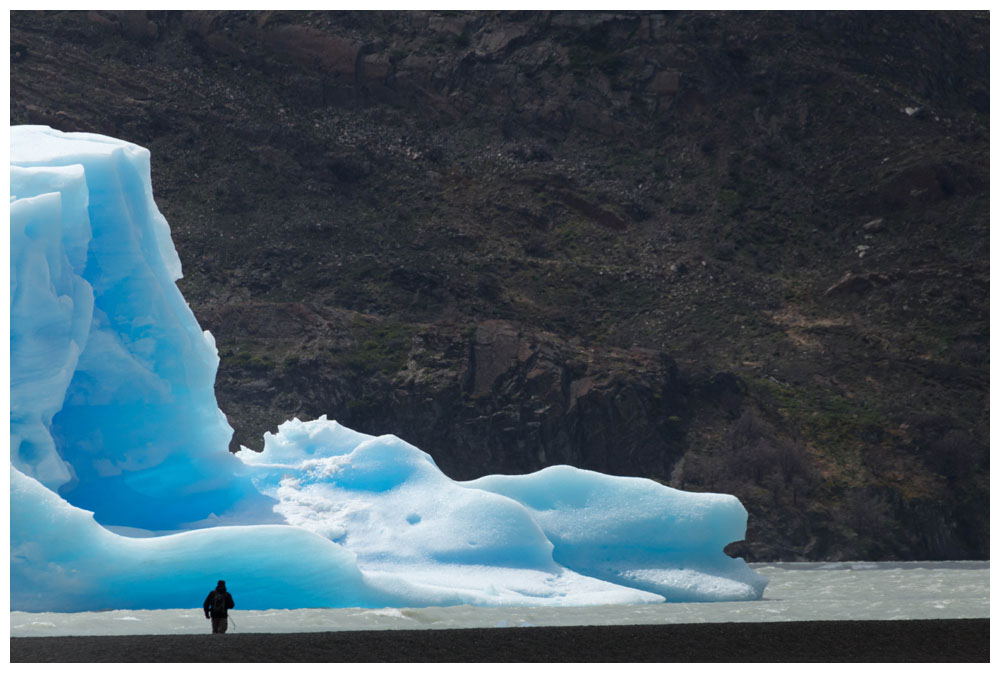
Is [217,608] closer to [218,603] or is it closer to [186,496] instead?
[218,603]

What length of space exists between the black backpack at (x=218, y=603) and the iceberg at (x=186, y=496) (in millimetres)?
2704

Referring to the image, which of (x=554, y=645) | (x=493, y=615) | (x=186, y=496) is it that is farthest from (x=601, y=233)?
(x=554, y=645)

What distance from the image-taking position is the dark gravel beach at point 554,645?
10047 millimetres

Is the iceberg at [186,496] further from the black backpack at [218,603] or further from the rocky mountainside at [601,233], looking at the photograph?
the rocky mountainside at [601,233]

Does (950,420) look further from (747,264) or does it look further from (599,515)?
(599,515)

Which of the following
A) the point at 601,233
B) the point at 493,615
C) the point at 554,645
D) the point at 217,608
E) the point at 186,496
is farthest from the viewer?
the point at 601,233

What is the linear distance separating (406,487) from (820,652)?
7.88m

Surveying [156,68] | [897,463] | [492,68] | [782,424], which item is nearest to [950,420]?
[897,463]

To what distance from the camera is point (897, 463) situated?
45.0 meters

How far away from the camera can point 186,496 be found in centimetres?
1720

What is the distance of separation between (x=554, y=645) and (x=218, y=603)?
9.33ft

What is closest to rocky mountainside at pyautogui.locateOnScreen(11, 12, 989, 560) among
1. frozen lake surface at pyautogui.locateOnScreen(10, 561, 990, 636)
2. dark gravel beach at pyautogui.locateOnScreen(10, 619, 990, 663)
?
frozen lake surface at pyautogui.locateOnScreen(10, 561, 990, 636)

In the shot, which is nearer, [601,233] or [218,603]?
[218,603]

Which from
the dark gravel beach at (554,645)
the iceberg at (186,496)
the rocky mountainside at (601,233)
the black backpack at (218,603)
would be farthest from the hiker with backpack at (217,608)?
the rocky mountainside at (601,233)
